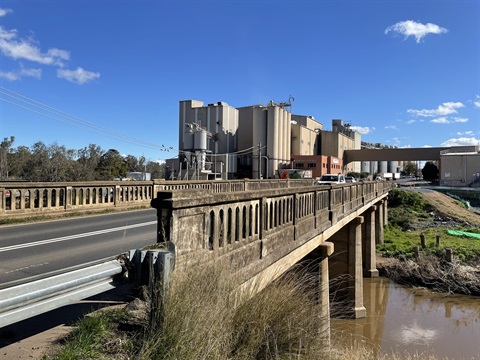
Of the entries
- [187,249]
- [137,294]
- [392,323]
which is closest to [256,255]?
[187,249]

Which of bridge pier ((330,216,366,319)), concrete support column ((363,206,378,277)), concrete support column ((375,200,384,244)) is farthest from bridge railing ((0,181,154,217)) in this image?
concrete support column ((375,200,384,244))

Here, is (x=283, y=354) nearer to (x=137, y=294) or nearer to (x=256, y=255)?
(x=137, y=294)

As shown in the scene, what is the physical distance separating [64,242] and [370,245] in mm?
19518

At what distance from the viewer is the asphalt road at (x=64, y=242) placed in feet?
21.2

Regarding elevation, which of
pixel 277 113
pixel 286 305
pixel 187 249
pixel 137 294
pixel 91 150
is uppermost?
pixel 277 113

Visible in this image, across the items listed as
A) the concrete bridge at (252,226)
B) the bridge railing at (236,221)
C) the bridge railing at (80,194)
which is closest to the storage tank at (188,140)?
the bridge railing at (80,194)

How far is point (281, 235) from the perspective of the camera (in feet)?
22.5

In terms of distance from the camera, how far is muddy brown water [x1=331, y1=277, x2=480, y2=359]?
48.1 ft

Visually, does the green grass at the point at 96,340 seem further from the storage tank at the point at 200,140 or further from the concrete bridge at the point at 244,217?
the storage tank at the point at 200,140

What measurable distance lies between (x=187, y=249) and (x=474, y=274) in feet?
75.6

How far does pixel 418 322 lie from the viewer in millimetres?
17688

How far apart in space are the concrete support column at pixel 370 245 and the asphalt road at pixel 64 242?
15.3 m

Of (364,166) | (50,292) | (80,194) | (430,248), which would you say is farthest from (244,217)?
(364,166)

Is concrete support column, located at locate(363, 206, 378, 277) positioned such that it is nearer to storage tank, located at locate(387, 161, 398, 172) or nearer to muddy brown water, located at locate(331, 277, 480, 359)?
muddy brown water, located at locate(331, 277, 480, 359)
